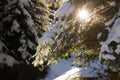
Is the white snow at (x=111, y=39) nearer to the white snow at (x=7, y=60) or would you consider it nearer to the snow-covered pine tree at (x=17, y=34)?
the white snow at (x=7, y=60)

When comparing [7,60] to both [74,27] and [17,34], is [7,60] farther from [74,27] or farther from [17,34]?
[74,27]

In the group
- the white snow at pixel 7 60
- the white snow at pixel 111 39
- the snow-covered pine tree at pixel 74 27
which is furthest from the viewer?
the white snow at pixel 7 60

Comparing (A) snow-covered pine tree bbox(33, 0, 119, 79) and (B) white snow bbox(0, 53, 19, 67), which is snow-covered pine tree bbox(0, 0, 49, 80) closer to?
(B) white snow bbox(0, 53, 19, 67)

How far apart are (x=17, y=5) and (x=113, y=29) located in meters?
9.62

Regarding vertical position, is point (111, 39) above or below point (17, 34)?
below

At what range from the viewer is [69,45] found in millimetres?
5543

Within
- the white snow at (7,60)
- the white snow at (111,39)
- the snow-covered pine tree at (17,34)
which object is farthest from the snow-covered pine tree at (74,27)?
the snow-covered pine tree at (17,34)

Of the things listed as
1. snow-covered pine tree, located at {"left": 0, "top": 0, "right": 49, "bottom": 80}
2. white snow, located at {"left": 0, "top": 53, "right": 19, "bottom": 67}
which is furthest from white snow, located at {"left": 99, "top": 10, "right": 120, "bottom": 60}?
snow-covered pine tree, located at {"left": 0, "top": 0, "right": 49, "bottom": 80}

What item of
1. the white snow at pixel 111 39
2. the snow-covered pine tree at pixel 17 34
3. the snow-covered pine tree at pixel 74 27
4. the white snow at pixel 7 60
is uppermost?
the snow-covered pine tree at pixel 17 34

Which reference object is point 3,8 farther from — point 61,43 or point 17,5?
point 61,43

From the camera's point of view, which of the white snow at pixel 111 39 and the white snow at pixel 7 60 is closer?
the white snow at pixel 111 39

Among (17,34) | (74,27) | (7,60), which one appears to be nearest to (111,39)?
(74,27)

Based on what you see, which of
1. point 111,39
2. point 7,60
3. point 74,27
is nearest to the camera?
point 111,39

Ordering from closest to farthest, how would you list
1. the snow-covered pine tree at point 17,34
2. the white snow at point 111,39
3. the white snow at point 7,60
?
the white snow at point 111,39, the white snow at point 7,60, the snow-covered pine tree at point 17,34
